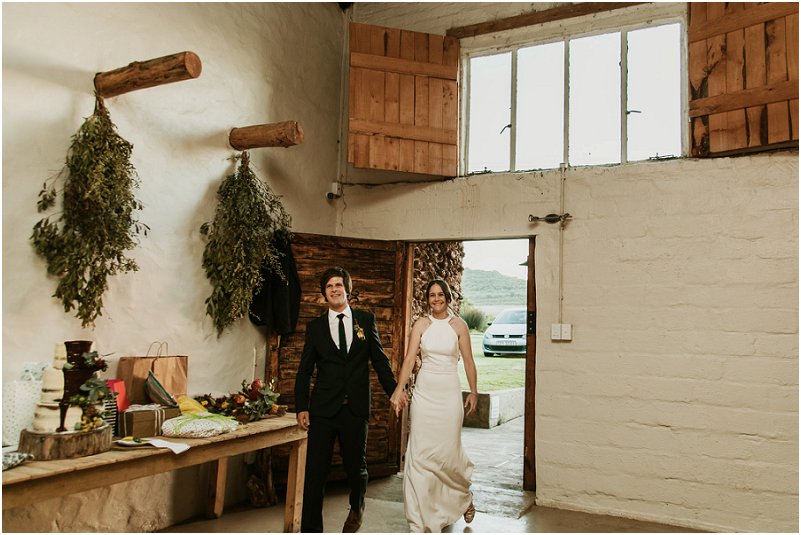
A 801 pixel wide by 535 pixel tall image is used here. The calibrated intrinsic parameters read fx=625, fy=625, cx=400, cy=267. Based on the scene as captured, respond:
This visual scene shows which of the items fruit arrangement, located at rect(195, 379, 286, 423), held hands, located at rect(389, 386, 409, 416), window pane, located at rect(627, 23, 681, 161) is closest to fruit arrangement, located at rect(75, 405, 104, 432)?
fruit arrangement, located at rect(195, 379, 286, 423)

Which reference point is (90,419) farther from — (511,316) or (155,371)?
(511,316)

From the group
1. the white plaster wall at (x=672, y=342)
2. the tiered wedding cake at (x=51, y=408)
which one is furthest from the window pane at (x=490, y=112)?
the tiered wedding cake at (x=51, y=408)

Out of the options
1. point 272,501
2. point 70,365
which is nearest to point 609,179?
point 272,501

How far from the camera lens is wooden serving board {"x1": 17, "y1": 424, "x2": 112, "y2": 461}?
2.72m

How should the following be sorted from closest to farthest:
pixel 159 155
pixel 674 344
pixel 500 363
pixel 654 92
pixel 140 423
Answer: pixel 140 423, pixel 159 155, pixel 674 344, pixel 654 92, pixel 500 363

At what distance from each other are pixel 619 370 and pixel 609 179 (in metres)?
1.53

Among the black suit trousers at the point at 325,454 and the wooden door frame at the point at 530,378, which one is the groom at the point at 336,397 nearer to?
the black suit trousers at the point at 325,454

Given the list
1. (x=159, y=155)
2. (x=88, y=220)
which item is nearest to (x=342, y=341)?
(x=88, y=220)

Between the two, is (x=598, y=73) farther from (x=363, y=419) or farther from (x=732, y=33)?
(x=363, y=419)

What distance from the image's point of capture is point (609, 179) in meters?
5.07

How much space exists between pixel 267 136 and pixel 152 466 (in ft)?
8.11

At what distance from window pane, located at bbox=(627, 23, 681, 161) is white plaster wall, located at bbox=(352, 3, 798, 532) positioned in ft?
0.77

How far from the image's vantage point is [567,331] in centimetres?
504

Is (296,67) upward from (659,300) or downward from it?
upward
